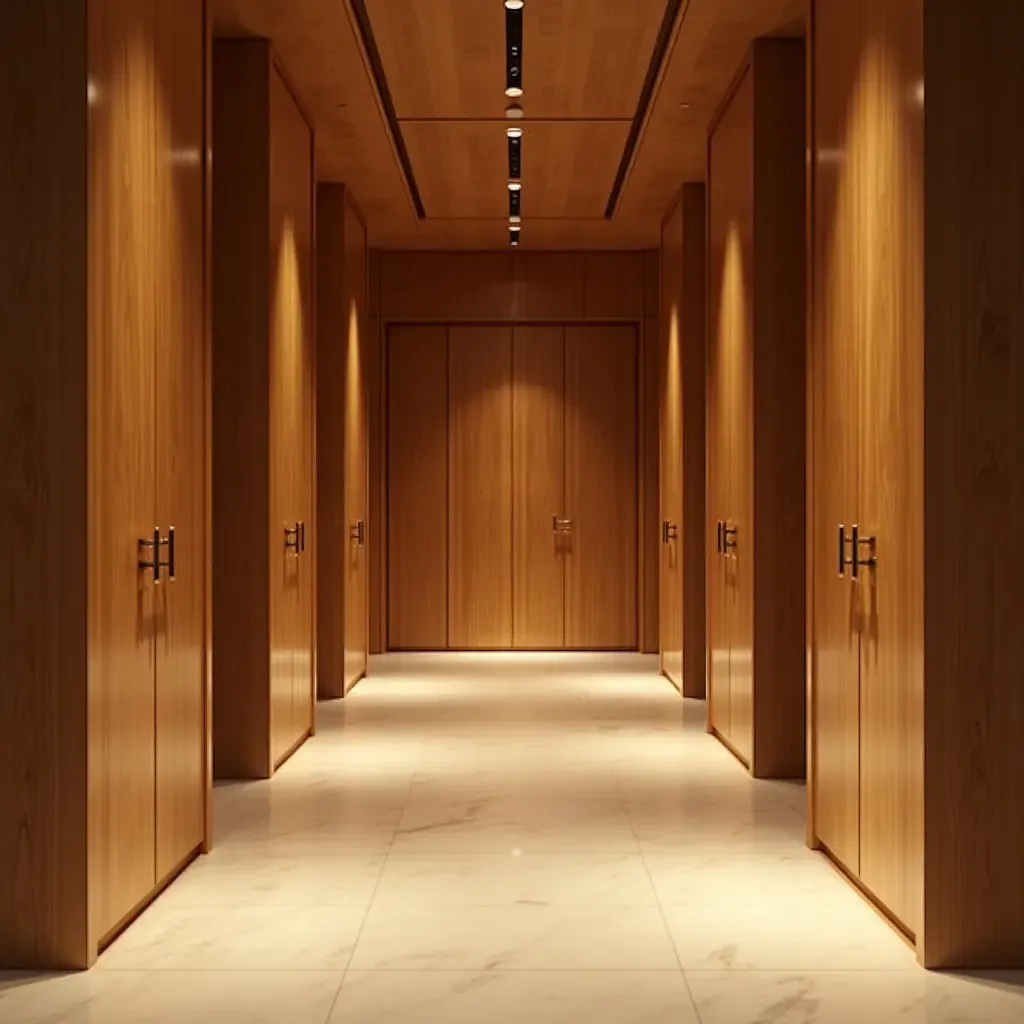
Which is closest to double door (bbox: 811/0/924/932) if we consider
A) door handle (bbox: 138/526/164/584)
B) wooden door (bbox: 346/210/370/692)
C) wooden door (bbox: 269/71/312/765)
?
door handle (bbox: 138/526/164/584)

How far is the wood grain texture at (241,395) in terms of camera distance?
7754mm

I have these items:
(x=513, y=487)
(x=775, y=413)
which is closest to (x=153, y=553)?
(x=775, y=413)

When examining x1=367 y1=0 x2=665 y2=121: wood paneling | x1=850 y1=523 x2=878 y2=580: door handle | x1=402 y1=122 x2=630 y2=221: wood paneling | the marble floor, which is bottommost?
the marble floor

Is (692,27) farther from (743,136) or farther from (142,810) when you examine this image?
(142,810)

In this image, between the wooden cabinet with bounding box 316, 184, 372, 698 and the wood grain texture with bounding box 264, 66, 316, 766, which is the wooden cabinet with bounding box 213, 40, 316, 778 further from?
the wooden cabinet with bounding box 316, 184, 372, 698

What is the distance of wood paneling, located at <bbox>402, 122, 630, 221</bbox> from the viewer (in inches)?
376

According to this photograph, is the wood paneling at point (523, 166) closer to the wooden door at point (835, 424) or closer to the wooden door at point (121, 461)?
the wooden door at point (835, 424)

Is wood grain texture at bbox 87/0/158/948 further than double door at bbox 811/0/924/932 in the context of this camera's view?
No

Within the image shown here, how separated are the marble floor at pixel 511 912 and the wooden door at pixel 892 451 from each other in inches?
14.0

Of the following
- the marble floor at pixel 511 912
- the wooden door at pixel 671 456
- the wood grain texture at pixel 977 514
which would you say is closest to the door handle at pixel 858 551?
the wood grain texture at pixel 977 514

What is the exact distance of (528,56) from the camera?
805 centimetres

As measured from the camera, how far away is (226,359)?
7809mm

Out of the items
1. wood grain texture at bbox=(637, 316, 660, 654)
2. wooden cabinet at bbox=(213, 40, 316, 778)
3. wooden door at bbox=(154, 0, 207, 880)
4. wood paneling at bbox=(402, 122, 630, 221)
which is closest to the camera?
wooden door at bbox=(154, 0, 207, 880)

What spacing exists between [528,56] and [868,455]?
12.3ft
